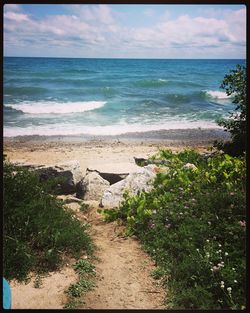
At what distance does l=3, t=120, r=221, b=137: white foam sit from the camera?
15.1 meters

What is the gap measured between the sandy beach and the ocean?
3.35 feet

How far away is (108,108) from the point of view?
2095cm

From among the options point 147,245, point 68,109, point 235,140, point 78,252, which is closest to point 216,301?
point 147,245

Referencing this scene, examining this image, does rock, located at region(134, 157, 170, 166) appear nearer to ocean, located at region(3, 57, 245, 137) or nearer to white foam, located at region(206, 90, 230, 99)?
ocean, located at region(3, 57, 245, 137)

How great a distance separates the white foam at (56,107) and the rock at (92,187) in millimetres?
12542

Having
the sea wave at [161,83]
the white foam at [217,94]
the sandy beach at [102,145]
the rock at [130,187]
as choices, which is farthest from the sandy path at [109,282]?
the sea wave at [161,83]

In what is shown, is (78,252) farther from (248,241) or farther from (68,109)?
(68,109)

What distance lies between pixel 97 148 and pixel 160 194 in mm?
7048

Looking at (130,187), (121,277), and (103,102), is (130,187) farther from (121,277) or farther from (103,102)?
(103,102)

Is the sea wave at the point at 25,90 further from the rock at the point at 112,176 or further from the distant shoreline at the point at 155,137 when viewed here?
the rock at the point at 112,176

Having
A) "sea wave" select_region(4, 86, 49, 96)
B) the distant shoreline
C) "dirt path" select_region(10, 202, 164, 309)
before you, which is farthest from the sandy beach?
"sea wave" select_region(4, 86, 49, 96)

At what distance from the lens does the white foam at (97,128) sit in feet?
49.5

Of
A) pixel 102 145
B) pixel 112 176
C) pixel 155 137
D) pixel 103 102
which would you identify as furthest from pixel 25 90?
Result: pixel 112 176
